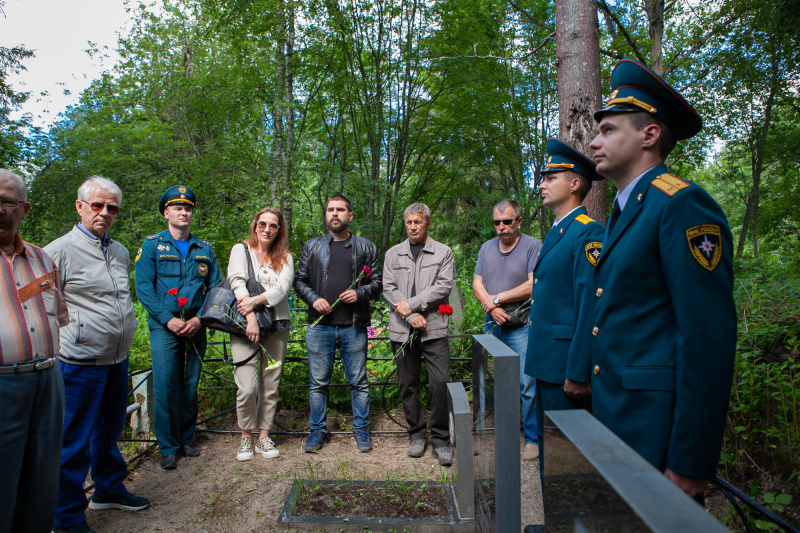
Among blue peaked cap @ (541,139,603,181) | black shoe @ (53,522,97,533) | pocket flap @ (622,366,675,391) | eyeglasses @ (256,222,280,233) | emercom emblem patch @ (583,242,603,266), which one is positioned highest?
blue peaked cap @ (541,139,603,181)

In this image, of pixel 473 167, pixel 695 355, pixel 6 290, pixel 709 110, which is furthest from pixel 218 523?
pixel 709 110

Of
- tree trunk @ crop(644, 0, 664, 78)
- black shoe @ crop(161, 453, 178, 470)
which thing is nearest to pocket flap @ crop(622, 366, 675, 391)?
black shoe @ crop(161, 453, 178, 470)

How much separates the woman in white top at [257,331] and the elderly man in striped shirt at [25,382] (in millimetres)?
1961

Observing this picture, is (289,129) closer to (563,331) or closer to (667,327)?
(563,331)

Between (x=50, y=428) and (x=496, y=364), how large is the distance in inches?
85.6

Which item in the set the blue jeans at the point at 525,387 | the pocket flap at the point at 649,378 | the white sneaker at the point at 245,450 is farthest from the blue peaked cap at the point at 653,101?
the white sneaker at the point at 245,450

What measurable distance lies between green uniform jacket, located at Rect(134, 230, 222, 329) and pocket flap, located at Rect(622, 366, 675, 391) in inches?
149

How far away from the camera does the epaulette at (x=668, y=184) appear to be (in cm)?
164

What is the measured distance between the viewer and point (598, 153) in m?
1.92

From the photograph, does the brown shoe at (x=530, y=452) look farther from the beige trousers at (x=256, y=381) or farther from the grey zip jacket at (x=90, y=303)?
the grey zip jacket at (x=90, y=303)

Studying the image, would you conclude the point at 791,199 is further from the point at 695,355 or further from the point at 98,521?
the point at 98,521

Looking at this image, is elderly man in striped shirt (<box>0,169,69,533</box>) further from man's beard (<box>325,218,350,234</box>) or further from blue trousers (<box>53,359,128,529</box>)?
man's beard (<box>325,218,350,234</box>)

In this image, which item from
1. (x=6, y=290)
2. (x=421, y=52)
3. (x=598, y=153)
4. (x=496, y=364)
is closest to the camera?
(x=598, y=153)

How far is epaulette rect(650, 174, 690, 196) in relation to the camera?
5.40 ft
